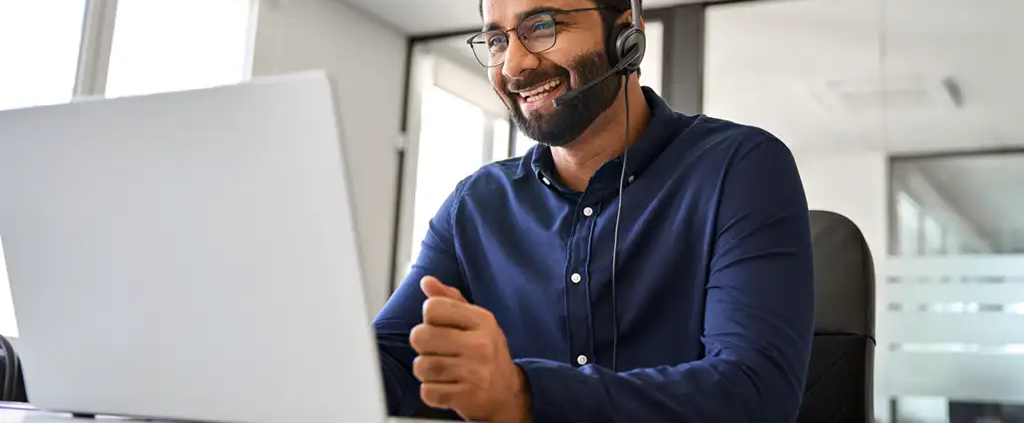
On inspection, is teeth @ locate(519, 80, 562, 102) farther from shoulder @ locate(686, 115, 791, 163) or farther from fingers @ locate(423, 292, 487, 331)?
fingers @ locate(423, 292, 487, 331)

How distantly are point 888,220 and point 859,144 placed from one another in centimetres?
34

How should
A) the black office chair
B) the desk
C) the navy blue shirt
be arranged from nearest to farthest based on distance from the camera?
the desk < the navy blue shirt < the black office chair

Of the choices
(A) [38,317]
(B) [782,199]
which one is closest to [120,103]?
(A) [38,317]

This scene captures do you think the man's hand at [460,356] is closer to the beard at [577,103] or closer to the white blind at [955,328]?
the beard at [577,103]

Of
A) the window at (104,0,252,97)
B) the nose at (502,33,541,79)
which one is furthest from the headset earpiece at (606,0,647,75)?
the window at (104,0,252,97)

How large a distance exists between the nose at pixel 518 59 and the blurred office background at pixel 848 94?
1.95m

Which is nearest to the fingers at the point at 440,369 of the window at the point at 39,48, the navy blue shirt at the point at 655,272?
the navy blue shirt at the point at 655,272

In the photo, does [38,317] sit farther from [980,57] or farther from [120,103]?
[980,57]

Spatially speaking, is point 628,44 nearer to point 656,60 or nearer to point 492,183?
point 492,183

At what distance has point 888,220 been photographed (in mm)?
3369

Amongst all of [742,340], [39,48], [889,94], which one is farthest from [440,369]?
[889,94]

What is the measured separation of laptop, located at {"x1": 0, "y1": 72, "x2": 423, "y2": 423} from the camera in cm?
51

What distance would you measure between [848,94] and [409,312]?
2.91 metres

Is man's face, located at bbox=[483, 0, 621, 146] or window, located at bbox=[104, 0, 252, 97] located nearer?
man's face, located at bbox=[483, 0, 621, 146]
